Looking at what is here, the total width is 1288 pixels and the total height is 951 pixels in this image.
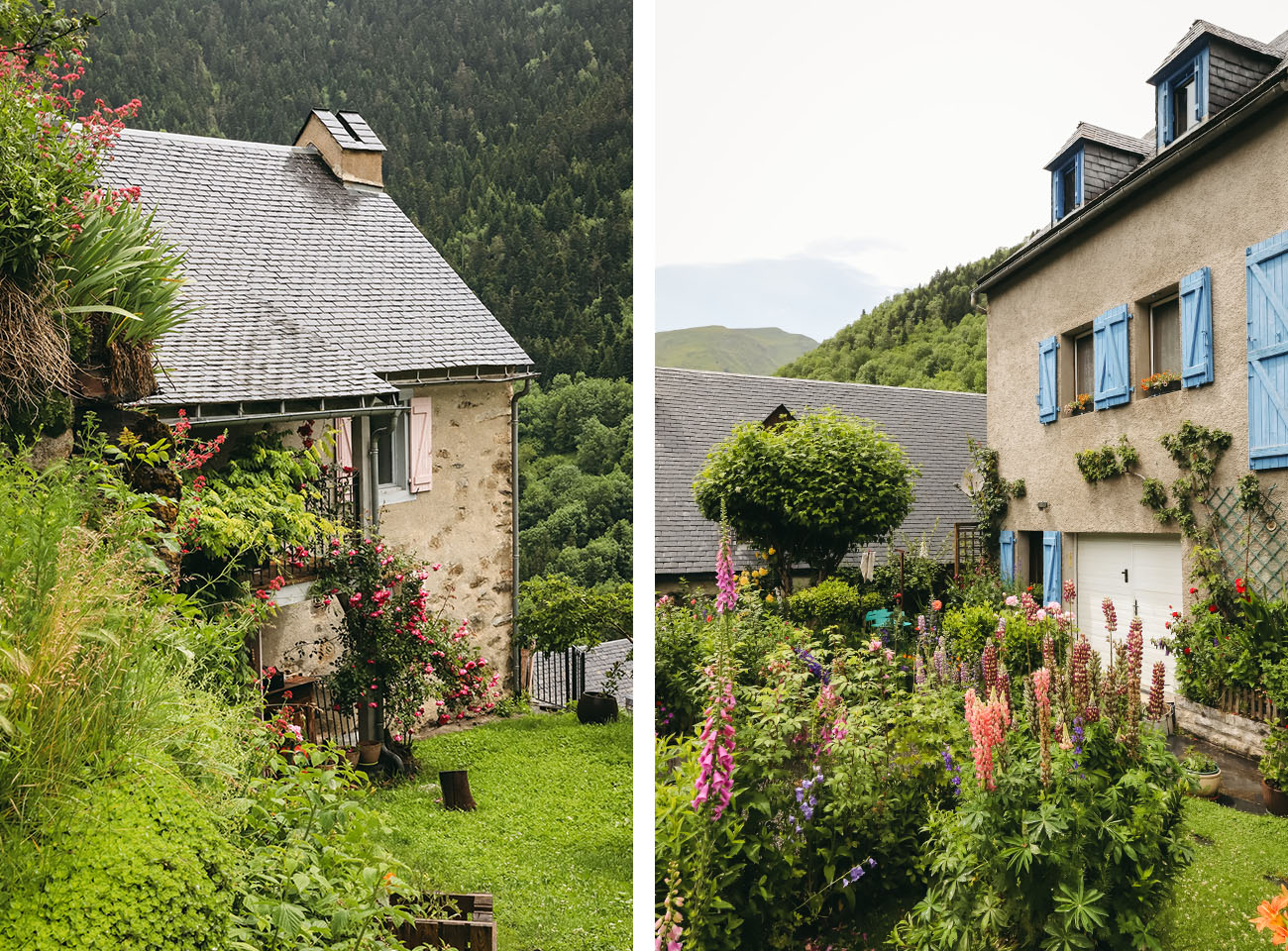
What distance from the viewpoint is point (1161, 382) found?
4.94 feet

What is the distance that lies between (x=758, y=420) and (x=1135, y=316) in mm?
907

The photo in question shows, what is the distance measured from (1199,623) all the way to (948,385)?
72 cm

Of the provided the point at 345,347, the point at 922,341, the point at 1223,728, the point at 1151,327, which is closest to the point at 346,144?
the point at 345,347

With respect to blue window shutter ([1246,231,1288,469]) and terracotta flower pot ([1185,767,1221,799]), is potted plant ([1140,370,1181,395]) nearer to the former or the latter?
blue window shutter ([1246,231,1288,469])

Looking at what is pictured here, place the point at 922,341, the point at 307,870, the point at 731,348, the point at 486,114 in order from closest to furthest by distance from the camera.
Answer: the point at 307,870
the point at 922,341
the point at 731,348
the point at 486,114

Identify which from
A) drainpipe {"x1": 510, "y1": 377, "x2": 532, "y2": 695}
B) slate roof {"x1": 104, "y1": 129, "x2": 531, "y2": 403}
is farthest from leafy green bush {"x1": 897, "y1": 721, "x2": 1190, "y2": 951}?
slate roof {"x1": 104, "y1": 129, "x2": 531, "y2": 403}

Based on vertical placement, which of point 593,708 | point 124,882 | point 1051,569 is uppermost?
point 1051,569

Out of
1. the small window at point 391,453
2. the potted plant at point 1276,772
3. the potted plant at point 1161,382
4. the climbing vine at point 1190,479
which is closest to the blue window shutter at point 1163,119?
the potted plant at point 1161,382

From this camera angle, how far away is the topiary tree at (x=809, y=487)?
199 centimetres

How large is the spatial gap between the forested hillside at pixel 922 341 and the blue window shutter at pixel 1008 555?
339mm

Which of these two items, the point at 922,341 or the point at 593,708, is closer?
the point at 922,341

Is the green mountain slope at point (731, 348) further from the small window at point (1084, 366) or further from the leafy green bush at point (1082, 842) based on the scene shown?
the leafy green bush at point (1082, 842)

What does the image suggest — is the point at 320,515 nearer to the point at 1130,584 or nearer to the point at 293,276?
the point at 293,276

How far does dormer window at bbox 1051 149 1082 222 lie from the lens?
172 centimetres
